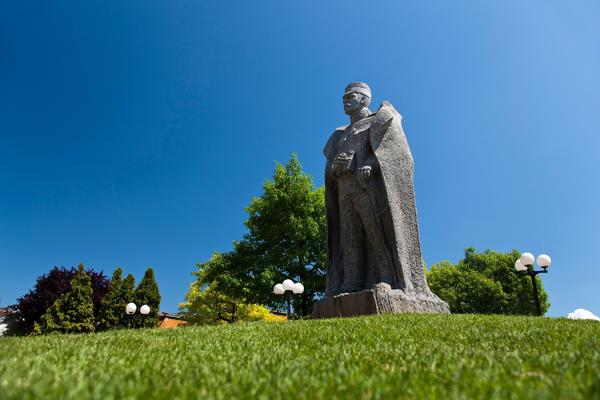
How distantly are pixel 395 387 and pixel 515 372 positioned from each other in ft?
3.15

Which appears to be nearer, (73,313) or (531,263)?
(531,263)

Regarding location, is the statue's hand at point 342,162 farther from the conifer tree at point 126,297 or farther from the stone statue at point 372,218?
the conifer tree at point 126,297

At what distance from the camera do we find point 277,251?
1017 inches

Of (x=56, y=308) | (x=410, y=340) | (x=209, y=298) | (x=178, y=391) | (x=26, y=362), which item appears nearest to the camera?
(x=178, y=391)

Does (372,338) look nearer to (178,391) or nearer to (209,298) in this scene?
(178,391)

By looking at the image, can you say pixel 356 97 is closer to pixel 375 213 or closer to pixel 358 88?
pixel 358 88

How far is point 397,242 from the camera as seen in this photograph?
9742 millimetres

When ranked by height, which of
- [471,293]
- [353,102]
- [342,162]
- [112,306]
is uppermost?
[353,102]

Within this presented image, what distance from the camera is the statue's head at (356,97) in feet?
38.0

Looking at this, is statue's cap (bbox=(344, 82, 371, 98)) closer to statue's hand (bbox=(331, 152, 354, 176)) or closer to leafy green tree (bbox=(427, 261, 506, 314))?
statue's hand (bbox=(331, 152, 354, 176))

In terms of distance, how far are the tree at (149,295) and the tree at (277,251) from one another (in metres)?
11.0

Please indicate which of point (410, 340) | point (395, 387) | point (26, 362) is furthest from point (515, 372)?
point (26, 362)

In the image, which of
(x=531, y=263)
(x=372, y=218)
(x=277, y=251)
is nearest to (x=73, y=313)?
(x=277, y=251)

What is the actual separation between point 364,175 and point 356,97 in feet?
8.77
